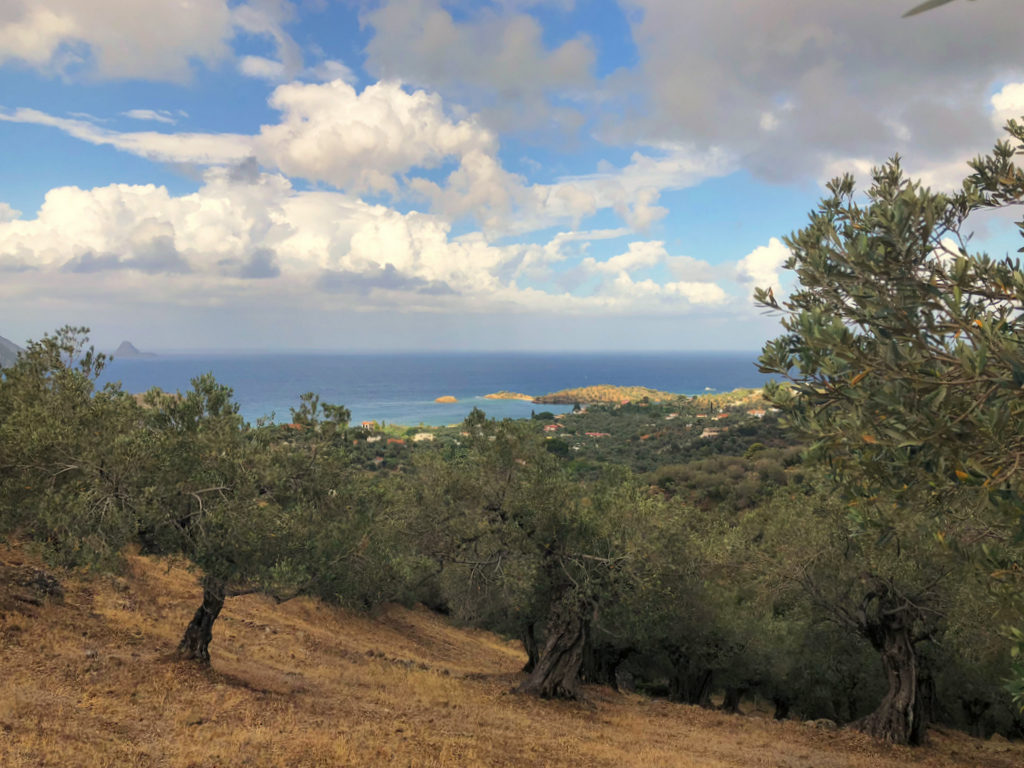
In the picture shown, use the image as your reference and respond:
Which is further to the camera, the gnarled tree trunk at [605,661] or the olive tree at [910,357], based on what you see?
the gnarled tree trunk at [605,661]

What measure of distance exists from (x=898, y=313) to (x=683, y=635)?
2515 cm

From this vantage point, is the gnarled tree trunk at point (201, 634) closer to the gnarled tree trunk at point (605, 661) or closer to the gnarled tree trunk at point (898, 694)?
the gnarled tree trunk at point (605, 661)

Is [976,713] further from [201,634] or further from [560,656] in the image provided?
[201,634]

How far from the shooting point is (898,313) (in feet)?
22.3

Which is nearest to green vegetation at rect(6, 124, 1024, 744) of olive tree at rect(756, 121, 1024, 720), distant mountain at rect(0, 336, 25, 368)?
olive tree at rect(756, 121, 1024, 720)

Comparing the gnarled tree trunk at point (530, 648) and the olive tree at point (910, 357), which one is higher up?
the olive tree at point (910, 357)

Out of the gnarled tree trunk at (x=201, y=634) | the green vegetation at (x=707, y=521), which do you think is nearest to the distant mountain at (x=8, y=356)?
the green vegetation at (x=707, y=521)

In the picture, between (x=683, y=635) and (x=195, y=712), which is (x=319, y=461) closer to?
(x=195, y=712)

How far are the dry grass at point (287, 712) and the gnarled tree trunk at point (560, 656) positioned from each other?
784 millimetres

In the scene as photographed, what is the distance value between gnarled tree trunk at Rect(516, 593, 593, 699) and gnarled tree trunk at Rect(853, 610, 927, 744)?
1004 centimetres

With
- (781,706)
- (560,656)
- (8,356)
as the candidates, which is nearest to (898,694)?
(560,656)

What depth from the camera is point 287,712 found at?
1505 cm

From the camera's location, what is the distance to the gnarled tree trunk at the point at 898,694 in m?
19.7

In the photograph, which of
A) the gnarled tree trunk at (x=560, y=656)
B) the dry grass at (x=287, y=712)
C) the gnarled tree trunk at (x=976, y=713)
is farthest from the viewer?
the gnarled tree trunk at (x=976, y=713)
